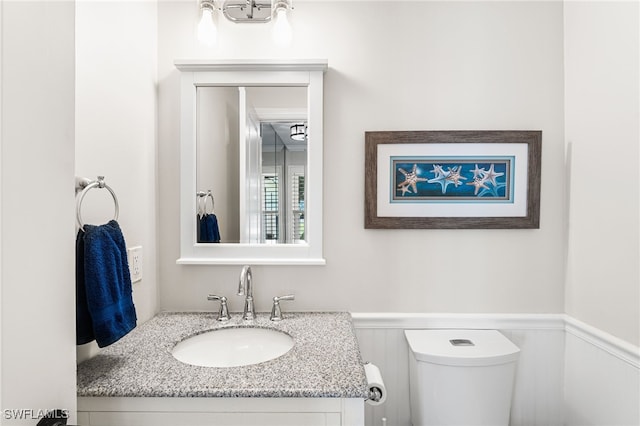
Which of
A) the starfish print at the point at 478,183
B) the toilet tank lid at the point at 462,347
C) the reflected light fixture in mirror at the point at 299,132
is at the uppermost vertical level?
the reflected light fixture in mirror at the point at 299,132

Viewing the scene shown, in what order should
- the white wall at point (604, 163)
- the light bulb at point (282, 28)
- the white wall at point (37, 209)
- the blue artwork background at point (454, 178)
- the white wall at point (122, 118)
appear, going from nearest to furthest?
1. the white wall at point (37, 209)
2. the white wall at point (122, 118)
3. the white wall at point (604, 163)
4. the light bulb at point (282, 28)
5. the blue artwork background at point (454, 178)

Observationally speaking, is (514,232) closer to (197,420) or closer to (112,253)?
(197,420)

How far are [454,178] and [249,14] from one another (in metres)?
1.02

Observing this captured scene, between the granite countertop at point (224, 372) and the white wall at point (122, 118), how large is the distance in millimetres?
130

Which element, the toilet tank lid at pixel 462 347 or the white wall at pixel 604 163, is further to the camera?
the toilet tank lid at pixel 462 347

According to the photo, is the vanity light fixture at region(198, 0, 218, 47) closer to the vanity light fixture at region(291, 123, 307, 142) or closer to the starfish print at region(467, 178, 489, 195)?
the vanity light fixture at region(291, 123, 307, 142)

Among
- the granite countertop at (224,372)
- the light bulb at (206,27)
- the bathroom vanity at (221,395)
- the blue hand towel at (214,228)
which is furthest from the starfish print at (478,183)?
the light bulb at (206,27)

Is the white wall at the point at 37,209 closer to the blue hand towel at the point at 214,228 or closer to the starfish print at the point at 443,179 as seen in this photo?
the blue hand towel at the point at 214,228

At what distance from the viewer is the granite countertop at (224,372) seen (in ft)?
2.92

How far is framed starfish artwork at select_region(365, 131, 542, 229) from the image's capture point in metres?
1.48

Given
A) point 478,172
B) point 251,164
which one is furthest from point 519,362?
point 251,164

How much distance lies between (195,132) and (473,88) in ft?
3.76

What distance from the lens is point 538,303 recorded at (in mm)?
1500

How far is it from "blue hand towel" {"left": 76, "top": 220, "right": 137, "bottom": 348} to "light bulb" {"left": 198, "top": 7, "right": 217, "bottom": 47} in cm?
84
